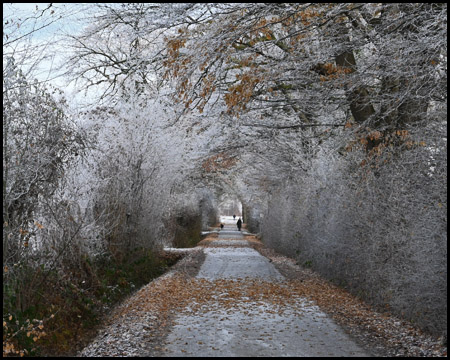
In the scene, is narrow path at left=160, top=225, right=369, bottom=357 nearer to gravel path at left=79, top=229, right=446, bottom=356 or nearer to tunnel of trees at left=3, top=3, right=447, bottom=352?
gravel path at left=79, top=229, right=446, bottom=356

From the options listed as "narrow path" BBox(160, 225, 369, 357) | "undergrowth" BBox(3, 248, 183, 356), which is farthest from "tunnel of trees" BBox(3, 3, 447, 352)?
"narrow path" BBox(160, 225, 369, 357)

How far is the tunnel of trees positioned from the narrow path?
55.0 inches

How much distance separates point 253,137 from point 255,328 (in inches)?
469

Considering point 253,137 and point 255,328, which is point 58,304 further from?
point 253,137

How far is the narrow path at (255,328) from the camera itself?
7.07 metres

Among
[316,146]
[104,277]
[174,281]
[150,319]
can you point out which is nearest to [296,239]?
[316,146]

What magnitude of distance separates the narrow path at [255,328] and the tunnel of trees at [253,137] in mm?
1398

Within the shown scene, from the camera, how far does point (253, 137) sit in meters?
19.7

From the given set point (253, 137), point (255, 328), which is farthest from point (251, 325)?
point (253, 137)

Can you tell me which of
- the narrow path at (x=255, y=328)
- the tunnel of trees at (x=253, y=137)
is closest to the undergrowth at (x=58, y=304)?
the tunnel of trees at (x=253, y=137)

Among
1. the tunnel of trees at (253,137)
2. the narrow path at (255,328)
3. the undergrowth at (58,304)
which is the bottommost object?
the narrow path at (255,328)

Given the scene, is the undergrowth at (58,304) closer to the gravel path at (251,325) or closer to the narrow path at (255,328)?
the gravel path at (251,325)

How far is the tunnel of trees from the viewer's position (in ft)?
24.1

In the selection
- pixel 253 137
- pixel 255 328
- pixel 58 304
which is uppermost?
pixel 253 137
